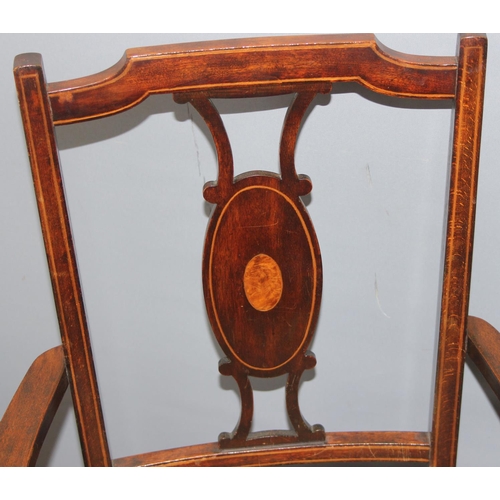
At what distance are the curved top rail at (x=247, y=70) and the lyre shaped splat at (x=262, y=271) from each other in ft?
0.09

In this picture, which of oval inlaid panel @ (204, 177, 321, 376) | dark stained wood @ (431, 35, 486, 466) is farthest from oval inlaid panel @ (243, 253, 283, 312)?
dark stained wood @ (431, 35, 486, 466)

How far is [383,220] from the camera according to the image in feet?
3.65

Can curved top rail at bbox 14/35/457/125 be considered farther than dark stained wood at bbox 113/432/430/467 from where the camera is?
No

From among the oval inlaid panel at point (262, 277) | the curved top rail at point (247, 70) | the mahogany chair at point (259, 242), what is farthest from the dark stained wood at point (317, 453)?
the curved top rail at point (247, 70)

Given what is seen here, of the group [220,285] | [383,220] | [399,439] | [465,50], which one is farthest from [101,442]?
[465,50]

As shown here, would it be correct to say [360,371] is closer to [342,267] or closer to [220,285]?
[342,267]

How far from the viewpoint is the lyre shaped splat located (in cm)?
87

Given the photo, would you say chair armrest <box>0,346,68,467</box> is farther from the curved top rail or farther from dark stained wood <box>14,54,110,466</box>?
the curved top rail

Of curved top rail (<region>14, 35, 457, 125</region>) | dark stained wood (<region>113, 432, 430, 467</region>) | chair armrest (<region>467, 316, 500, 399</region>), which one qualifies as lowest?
dark stained wood (<region>113, 432, 430, 467</region>)

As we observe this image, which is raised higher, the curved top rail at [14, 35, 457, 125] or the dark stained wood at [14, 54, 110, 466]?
the curved top rail at [14, 35, 457, 125]

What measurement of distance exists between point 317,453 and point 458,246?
335 mm

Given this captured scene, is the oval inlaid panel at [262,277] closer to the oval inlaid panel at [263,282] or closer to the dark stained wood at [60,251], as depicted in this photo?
the oval inlaid panel at [263,282]

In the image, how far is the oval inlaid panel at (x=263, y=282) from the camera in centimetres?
91

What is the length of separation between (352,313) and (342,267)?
9 cm
